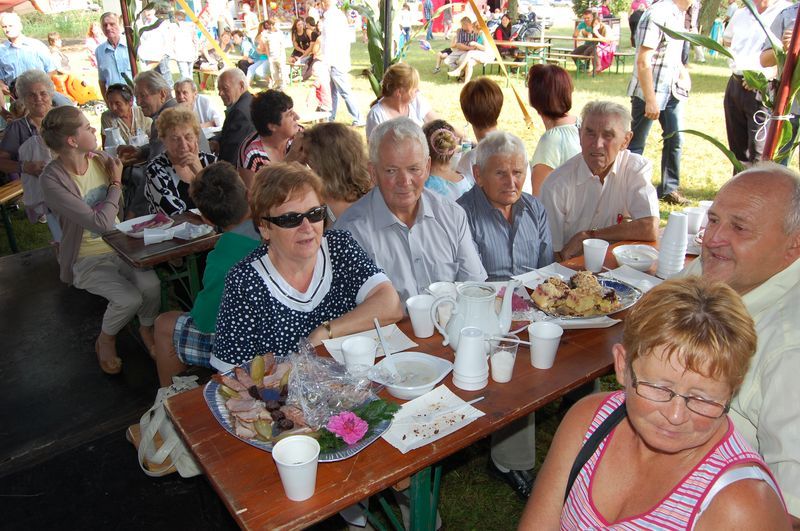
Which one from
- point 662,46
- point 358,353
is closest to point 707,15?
point 662,46

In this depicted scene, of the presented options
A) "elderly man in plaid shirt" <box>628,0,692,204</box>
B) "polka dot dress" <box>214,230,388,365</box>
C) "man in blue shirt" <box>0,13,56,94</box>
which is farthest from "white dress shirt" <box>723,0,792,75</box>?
"man in blue shirt" <box>0,13,56,94</box>

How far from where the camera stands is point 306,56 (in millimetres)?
15109

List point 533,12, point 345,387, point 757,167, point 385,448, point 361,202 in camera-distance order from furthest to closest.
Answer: point 533,12, point 361,202, point 757,167, point 345,387, point 385,448

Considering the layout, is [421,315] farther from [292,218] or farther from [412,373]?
[292,218]

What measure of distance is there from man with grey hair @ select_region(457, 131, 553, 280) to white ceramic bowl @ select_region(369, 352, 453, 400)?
130 cm

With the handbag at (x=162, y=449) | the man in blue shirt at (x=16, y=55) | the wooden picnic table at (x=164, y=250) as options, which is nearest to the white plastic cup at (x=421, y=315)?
the handbag at (x=162, y=449)

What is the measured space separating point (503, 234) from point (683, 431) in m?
2.00

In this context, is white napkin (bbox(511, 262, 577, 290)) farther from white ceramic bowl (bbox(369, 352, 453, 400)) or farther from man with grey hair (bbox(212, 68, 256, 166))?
man with grey hair (bbox(212, 68, 256, 166))

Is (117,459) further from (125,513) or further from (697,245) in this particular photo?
(697,245)

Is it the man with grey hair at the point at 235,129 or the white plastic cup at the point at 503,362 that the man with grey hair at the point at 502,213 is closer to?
the white plastic cup at the point at 503,362

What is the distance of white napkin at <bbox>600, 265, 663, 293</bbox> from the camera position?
2773mm

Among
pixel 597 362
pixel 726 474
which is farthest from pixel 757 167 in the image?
pixel 726 474

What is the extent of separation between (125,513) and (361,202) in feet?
6.29

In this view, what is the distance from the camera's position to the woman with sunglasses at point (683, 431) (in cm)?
132
